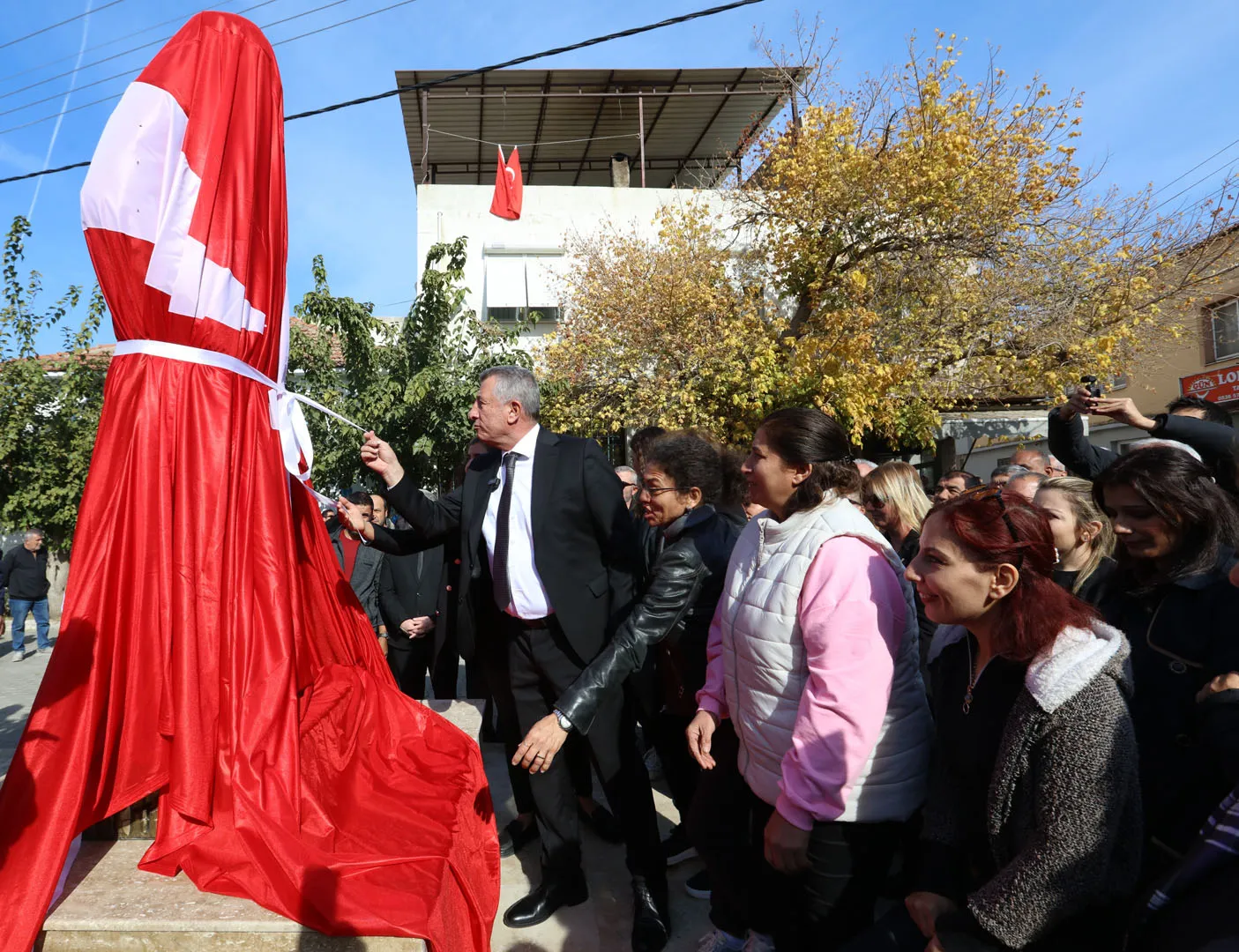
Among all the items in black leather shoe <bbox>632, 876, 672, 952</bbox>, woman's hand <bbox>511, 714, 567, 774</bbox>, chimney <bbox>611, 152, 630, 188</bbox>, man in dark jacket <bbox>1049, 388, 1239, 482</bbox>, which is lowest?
black leather shoe <bbox>632, 876, 672, 952</bbox>

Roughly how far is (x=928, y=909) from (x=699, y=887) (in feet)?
5.71

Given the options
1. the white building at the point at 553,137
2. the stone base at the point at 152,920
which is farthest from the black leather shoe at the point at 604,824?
the white building at the point at 553,137

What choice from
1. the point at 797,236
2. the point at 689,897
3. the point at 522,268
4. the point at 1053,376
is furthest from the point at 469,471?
the point at 522,268

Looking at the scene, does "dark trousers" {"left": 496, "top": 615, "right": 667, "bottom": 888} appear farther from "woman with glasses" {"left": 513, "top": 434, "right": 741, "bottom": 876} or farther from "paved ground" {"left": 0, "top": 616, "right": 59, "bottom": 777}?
"paved ground" {"left": 0, "top": 616, "right": 59, "bottom": 777}

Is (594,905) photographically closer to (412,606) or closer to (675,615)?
(675,615)

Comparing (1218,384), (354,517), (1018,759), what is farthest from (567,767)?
(1218,384)

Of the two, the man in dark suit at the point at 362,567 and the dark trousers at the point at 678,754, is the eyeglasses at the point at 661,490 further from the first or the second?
the man in dark suit at the point at 362,567

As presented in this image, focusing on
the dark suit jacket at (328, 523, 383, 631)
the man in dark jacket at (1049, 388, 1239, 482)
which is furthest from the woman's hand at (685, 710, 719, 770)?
the dark suit jacket at (328, 523, 383, 631)

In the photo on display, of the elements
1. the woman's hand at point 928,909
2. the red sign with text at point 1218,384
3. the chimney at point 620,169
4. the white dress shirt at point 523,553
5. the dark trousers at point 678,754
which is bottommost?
the dark trousers at point 678,754

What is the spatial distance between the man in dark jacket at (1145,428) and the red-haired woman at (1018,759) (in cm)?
175

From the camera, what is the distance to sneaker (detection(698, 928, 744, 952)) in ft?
8.76

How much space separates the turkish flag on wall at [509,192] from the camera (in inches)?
666

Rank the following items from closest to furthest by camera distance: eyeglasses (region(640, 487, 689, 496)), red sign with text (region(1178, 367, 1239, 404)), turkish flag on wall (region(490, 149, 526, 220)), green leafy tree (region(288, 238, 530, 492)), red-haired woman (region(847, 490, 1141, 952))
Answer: red-haired woman (region(847, 490, 1141, 952)) < eyeglasses (region(640, 487, 689, 496)) < green leafy tree (region(288, 238, 530, 492)) < red sign with text (region(1178, 367, 1239, 404)) < turkish flag on wall (region(490, 149, 526, 220))

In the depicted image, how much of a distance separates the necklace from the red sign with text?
18211 mm
